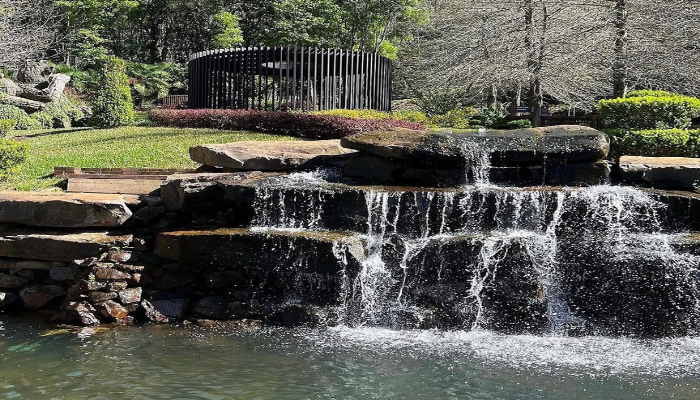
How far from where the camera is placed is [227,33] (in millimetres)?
36969

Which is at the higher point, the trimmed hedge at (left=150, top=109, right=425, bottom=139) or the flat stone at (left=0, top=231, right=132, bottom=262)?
the trimmed hedge at (left=150, top=109, right=425, bottom=139)

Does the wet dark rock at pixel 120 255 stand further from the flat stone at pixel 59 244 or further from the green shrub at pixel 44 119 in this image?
the green shrub at pixel 44 119

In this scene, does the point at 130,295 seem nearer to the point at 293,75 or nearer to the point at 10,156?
the point at 10,156

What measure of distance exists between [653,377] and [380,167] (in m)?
5.01

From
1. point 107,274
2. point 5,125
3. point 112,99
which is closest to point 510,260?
point 107,274

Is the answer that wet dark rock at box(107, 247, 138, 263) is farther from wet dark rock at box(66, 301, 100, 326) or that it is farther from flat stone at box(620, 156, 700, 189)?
flat stone at box(620, 156, 700, 189)

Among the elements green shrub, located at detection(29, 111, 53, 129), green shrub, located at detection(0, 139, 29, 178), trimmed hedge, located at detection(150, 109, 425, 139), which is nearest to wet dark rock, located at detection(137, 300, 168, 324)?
green shrub, located at detection(0, 139, 29, 178)

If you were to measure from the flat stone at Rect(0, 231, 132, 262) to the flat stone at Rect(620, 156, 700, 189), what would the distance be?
22.4 ft

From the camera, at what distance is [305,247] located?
898 centimetres

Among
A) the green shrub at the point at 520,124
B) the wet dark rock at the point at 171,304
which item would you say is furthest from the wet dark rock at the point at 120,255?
the green shrub at the point at 520,124

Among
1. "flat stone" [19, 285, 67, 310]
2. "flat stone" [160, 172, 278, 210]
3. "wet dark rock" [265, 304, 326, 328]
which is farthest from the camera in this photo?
"flat stone" [160, 172, 278, 210]

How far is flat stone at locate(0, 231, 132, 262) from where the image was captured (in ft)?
30.5

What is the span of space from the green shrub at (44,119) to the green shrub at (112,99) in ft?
16.7

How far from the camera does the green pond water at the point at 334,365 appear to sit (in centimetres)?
629
